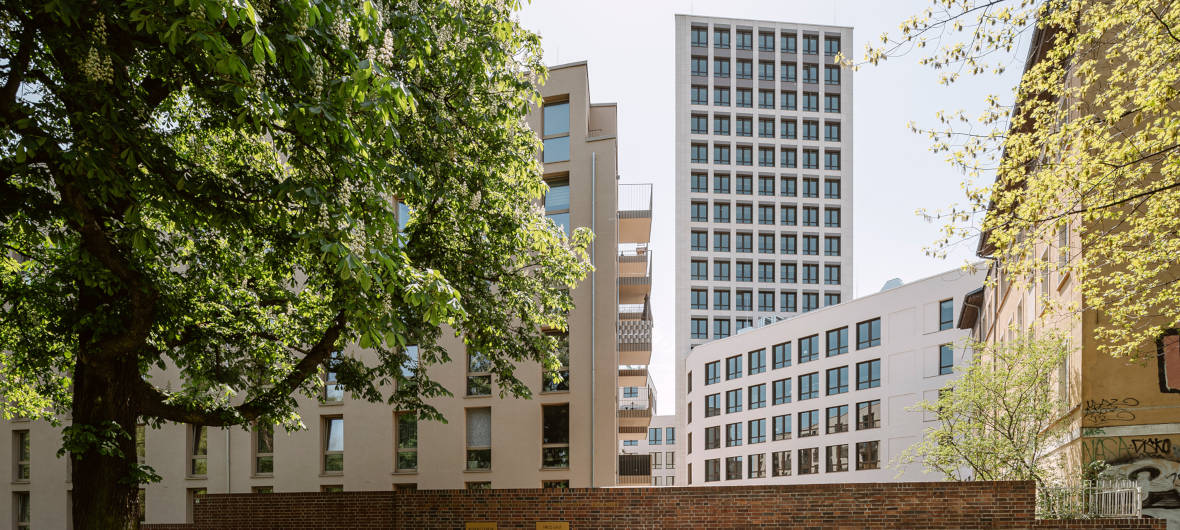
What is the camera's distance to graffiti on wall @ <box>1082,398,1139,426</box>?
15.8m

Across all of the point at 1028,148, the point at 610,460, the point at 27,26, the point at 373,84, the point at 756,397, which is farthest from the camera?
the point at 756,397

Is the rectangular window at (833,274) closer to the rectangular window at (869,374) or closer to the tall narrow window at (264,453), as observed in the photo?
the rectangular window at (869,374)

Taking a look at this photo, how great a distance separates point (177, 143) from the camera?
11.6 m

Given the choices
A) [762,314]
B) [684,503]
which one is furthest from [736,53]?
[684,503]

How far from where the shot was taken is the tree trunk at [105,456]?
1000 centimetres

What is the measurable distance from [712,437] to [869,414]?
574 inches

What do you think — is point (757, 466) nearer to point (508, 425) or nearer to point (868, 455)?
point (868, 455)

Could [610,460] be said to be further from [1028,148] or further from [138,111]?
[138,111]

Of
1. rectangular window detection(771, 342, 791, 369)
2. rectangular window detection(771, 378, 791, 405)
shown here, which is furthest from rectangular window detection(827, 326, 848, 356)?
rectangular window detection(771, 378, 791, 405)

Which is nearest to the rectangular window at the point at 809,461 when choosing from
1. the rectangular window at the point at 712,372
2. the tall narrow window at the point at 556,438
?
the rectangular window at the point at 712,372

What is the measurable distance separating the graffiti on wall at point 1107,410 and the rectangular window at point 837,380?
109ft

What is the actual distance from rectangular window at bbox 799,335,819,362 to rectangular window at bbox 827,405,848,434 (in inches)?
140

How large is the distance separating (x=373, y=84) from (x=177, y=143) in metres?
6.55

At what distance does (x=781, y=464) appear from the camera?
52219 mm
